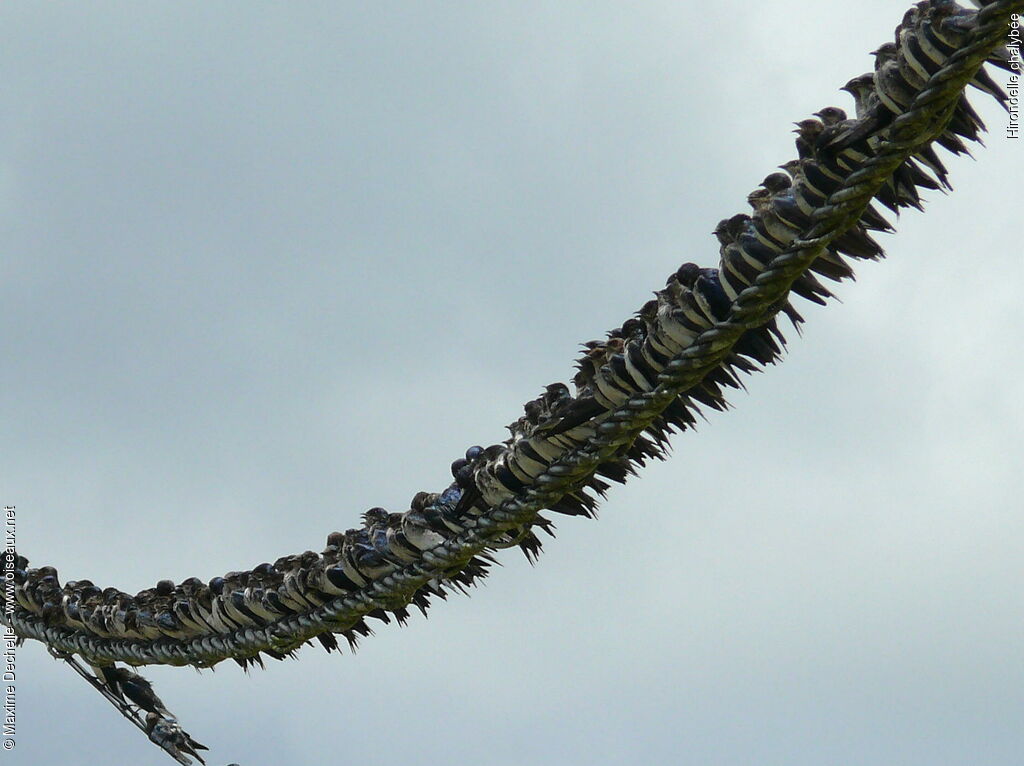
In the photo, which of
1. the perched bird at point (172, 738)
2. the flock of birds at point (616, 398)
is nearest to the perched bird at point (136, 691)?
the perched bird at point (172, 738)

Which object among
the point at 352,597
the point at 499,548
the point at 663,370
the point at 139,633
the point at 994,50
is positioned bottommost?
the point at 994,50

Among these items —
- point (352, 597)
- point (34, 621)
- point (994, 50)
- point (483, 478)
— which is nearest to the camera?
point (994, 50)

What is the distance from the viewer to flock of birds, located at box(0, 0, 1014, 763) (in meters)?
4.43

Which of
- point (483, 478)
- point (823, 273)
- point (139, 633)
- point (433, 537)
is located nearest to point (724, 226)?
point (823, 273)

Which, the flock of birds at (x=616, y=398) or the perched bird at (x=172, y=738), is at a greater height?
the perched bird at (x=172, y=738)

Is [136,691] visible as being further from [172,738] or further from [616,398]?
[616,398]

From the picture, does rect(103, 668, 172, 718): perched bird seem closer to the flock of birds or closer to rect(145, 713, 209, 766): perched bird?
rect(145, 713, 209, 766): perched bird

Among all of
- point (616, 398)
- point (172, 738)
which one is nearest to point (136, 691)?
point (172, 738)

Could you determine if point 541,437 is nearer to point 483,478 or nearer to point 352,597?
point 483,478

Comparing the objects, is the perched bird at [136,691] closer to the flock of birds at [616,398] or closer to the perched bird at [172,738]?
the perched bird at [172,738]

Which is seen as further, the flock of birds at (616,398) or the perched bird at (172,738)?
the perched bird at (172,738)

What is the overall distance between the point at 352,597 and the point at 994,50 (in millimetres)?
4234

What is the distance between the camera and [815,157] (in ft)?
15.0

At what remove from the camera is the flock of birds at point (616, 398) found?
4.43 meters
